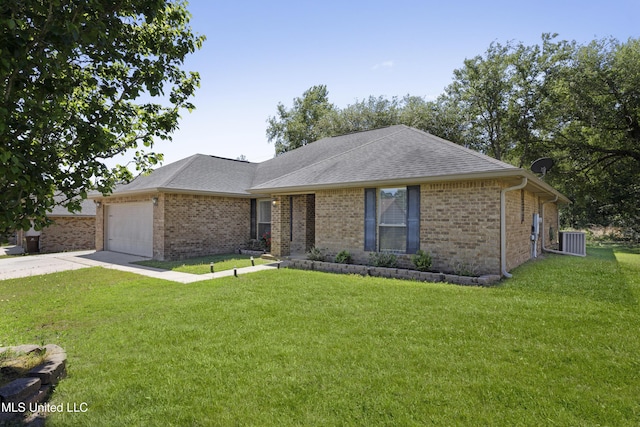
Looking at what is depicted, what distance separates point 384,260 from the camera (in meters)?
9.68

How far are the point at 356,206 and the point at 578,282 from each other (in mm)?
5959

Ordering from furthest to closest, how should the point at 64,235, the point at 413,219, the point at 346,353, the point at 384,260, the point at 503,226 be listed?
the point at 64,235, the point at 384,260, the point at 413,219, the point at 503,226, the point at 346,353

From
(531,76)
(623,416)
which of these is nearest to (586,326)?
(623,416)

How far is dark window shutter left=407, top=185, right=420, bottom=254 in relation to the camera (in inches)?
373

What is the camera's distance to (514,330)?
190 inches

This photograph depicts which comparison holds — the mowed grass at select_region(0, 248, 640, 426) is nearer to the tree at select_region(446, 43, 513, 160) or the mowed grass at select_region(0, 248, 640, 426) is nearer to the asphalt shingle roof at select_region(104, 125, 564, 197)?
the asphalt shingle roof at select_region(104, 125, 564, 197)

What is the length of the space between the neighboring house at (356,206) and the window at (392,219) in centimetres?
3

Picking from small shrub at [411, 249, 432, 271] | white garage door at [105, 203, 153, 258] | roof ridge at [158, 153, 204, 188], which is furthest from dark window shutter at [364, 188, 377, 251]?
white garage door at [105, 203, 153, 258]

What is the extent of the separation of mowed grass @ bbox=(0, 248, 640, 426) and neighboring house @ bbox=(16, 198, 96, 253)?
45.6ft

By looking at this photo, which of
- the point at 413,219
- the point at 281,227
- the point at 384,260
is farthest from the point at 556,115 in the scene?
the point at 281,227

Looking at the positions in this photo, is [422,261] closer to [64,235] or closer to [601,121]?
[601,121]

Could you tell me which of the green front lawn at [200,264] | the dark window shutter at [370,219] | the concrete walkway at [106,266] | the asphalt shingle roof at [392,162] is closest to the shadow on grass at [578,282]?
the asphalt shingle roof at [392,162]

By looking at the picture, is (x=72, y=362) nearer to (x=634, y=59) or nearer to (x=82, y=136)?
(x=82, y=136)

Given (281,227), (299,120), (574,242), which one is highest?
(299,120)
